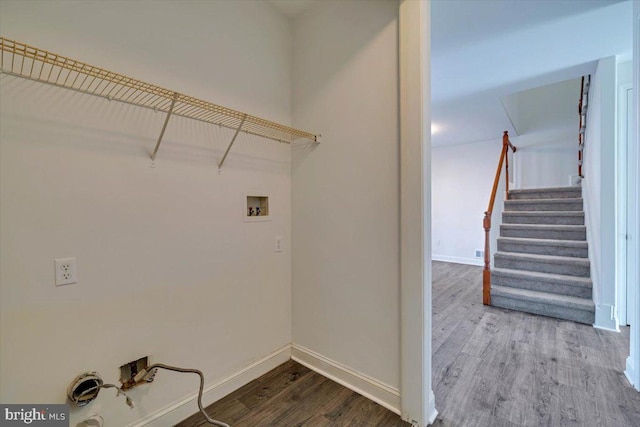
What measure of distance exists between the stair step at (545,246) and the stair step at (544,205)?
0.84 meters

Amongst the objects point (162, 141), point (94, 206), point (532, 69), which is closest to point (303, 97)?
point (162, 141)

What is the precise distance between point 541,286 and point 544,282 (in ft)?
0.20

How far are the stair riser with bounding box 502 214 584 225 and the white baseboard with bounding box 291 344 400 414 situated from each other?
391 cm

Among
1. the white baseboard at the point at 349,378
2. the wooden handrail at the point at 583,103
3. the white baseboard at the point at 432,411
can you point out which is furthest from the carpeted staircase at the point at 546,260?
the white baseboard at the point at 349,378

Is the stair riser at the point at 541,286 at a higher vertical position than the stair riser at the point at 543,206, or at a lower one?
lower

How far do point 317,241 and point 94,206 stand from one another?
4.22 ft

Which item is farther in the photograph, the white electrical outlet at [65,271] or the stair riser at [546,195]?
the stair riser at [546,195]

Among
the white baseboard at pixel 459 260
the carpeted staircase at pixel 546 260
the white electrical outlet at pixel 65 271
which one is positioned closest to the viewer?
the white electrical outlet at pixel 65 271

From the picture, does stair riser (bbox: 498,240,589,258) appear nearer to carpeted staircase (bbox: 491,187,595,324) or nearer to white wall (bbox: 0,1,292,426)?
carpeted staircase (bbox: 491,187,595,324)

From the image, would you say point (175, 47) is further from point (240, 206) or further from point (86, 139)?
point (240, 206)

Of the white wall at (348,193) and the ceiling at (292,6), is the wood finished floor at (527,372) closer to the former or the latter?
the white wall at (348,193)

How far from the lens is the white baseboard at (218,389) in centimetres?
143

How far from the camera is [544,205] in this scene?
4.36m

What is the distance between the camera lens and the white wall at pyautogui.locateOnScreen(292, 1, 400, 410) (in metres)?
1.62
